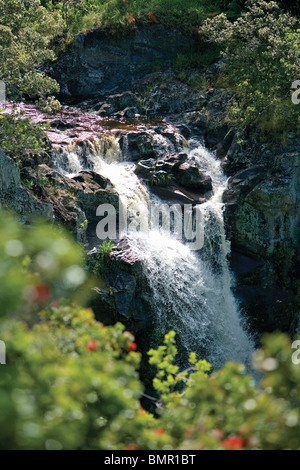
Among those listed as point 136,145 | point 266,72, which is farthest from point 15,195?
point 266,72

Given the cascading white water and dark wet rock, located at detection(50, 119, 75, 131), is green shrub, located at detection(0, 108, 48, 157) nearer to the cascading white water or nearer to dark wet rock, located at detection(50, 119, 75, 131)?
the cascading white water

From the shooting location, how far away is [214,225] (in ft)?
47.2

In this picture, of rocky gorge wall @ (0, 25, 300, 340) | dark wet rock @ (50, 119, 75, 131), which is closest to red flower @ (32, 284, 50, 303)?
rocky gorge wall @ (0, 25, 300, 340)

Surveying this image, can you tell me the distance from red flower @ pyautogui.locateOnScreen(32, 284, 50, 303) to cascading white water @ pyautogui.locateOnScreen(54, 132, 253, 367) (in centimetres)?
862

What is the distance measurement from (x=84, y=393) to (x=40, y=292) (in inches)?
33.3

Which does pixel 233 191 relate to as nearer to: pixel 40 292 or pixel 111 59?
pixel 111 59

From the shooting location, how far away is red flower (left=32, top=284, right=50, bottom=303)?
3322mm

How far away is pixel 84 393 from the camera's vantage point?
3.54 metres

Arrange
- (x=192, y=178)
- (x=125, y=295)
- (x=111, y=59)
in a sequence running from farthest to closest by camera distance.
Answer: (x=111, y=59) < (x=192, y=178) < (x=125, y=295)

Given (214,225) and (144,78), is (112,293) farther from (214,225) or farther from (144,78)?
(144,78)

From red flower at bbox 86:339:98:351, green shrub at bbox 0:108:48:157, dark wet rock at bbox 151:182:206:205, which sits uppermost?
red flower at bbox 86:339:98:351

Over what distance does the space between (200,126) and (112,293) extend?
920cm

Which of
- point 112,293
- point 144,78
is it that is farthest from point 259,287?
point 144,78

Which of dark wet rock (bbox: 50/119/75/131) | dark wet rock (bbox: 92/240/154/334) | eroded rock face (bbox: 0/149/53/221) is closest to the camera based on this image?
eroded rock face (bbox: 0/149/53/221)
